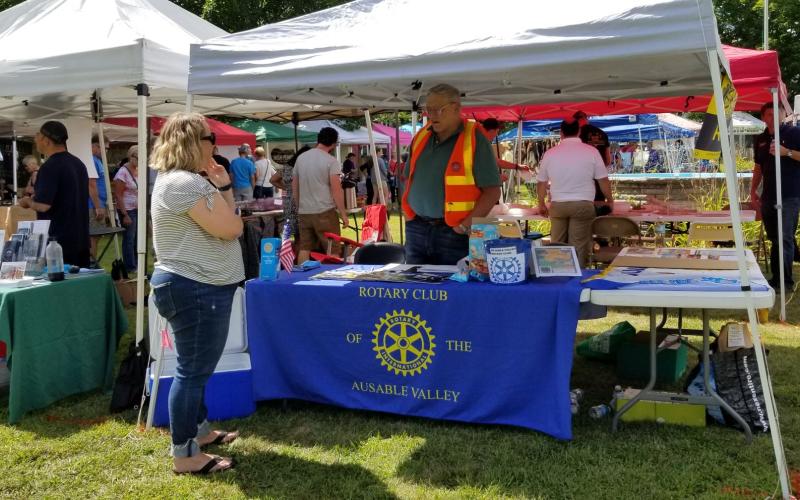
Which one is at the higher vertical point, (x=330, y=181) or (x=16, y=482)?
(x=330, y=181)

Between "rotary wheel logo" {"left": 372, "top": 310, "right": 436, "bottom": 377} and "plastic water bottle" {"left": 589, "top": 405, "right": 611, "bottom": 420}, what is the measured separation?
2.93ft

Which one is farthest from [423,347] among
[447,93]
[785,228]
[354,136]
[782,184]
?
[354,136]

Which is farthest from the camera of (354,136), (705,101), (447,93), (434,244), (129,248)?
(354,136)

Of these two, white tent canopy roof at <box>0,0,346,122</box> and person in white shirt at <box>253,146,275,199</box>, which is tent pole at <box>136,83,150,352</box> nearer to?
white tent canopy roof at <box>0,0,346,122</box>

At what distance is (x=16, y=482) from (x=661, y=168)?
1450cm

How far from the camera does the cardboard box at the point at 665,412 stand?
3.44m

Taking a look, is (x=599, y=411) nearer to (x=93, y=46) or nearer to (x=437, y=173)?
(x=437, y=173)

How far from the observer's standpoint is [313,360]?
3711 mm

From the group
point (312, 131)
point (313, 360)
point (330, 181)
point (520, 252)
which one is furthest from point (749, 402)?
point (312, 131)

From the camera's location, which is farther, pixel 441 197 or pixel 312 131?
pixel 312 131

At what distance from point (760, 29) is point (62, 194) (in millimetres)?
20265

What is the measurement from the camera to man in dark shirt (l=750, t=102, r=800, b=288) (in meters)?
6.37

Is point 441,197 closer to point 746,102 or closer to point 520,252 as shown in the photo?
point 520,252

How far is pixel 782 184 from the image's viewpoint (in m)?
6.49
